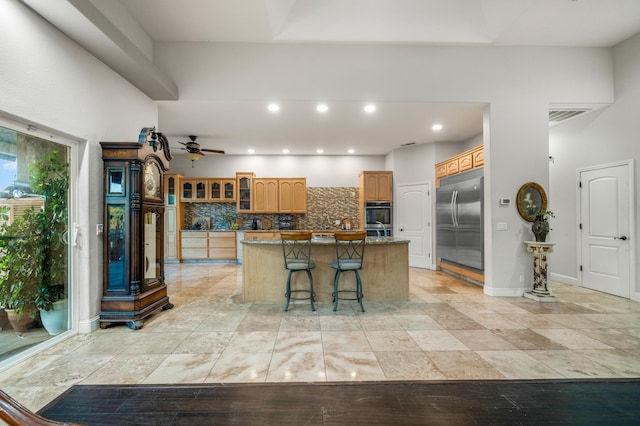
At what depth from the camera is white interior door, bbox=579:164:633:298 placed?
4031mm

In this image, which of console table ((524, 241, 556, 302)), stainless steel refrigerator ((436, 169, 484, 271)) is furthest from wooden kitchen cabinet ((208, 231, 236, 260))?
console table ((524, 241, 556, 302))

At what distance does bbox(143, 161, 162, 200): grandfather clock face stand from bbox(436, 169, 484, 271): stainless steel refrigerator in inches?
191

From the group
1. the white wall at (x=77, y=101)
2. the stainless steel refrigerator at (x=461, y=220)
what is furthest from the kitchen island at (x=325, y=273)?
the white wall at (x=77, y=101)

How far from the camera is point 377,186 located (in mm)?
6949

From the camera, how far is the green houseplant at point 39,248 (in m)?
2.42

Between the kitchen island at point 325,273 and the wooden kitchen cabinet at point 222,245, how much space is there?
3.51 m

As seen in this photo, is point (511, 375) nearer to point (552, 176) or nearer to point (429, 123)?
point (429, 123)

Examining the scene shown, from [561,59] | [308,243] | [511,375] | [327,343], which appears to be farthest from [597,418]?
[561,59]

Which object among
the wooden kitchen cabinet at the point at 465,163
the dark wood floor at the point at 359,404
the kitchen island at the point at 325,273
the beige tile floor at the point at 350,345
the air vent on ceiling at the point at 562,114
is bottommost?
the dark wood floor at the point at 359,404

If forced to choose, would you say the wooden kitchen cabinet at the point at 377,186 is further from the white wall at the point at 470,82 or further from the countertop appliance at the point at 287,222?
the white wall at the point at 470,82

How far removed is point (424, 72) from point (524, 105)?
1.60 meters

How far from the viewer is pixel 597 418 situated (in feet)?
5.60

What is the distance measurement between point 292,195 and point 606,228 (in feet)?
20.0

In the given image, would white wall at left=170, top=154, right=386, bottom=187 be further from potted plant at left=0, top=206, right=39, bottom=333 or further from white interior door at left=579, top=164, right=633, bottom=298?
potted plant at left=0, top=206, right=39, bottom=333
